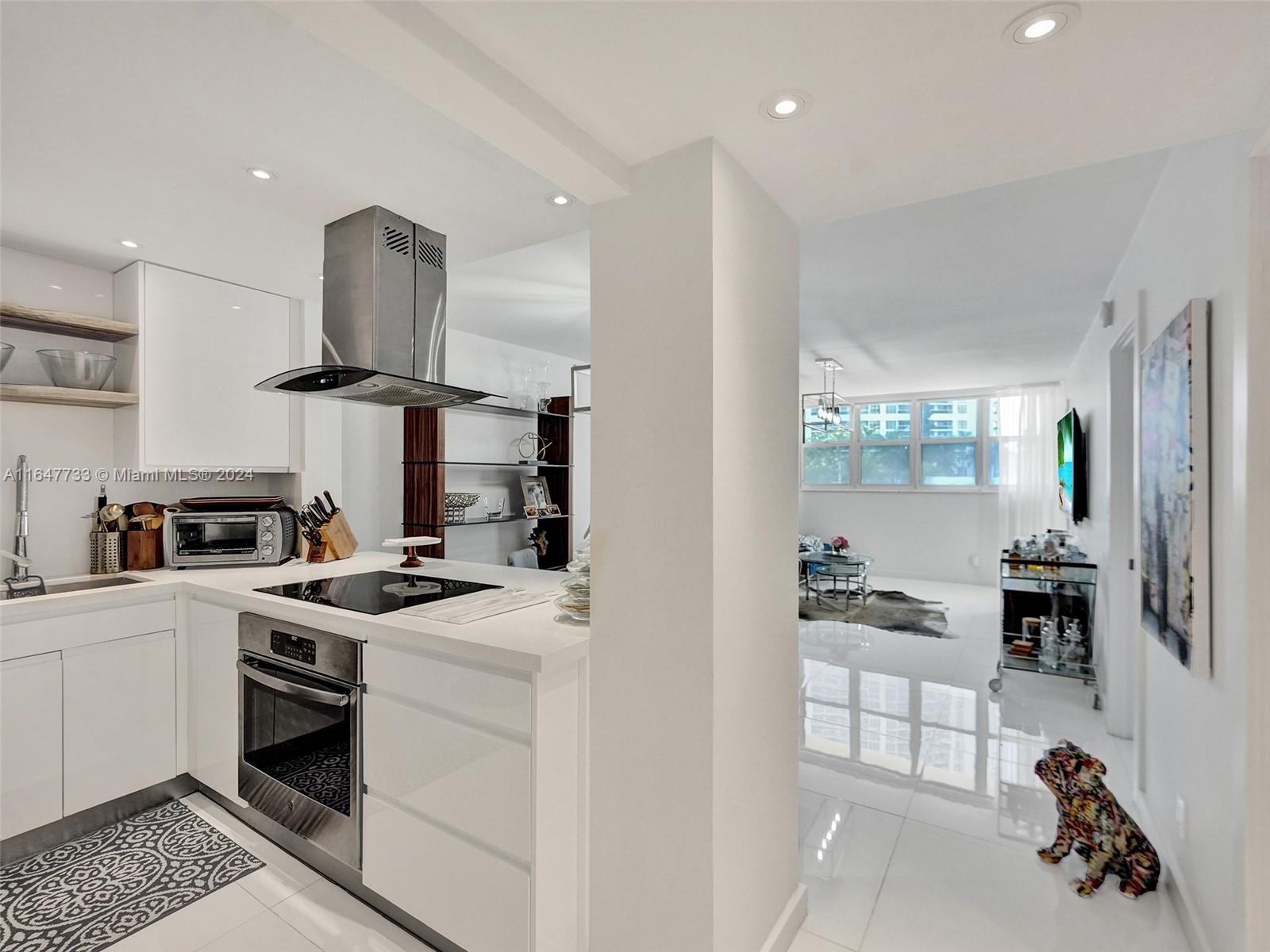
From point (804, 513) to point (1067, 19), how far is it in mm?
7825

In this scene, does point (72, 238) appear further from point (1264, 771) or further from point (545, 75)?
point (1264, 771)

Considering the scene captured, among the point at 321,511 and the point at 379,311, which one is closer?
the point at 379,311

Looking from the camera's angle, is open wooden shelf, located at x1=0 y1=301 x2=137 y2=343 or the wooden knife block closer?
open wooden shelf, located at x1=0 y1=301 x2=137 y2=343

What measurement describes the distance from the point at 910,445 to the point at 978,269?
5.27 metres

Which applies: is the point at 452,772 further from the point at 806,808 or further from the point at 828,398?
the point at 828,398

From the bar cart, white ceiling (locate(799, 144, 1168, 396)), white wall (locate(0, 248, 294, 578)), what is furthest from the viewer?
the bar cart

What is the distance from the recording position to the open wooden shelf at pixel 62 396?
2.41 metres

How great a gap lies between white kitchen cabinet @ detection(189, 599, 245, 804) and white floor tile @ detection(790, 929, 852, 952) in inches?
78.8

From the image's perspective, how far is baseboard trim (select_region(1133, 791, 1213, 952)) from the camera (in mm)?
1679

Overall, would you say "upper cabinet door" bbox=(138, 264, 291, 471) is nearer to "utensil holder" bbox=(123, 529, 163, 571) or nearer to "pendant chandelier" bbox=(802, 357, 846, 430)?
"utensil holder" bbox=(123, 529, 163, 571)

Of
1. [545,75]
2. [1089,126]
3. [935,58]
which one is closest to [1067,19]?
[935,58]

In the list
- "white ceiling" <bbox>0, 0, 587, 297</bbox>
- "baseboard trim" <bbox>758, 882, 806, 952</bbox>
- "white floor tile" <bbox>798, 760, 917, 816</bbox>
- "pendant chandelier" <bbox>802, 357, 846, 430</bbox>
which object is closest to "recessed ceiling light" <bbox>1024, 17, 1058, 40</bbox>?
"white ceiling" <bbox>0, 0, 587, 297</bbox>

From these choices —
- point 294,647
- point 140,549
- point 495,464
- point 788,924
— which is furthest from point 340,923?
point 495,464

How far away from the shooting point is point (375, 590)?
2.25m
